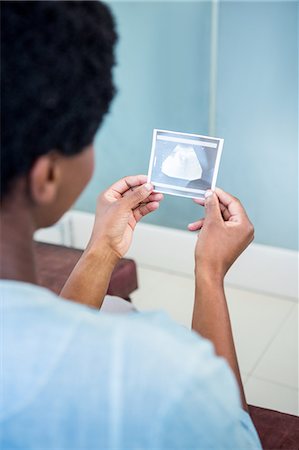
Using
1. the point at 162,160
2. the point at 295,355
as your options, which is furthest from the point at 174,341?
the point at 295,355

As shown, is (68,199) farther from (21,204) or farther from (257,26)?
(257,26)

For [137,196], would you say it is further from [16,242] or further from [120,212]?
[16,242]

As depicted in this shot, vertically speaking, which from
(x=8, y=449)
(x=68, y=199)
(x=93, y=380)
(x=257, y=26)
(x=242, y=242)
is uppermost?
(x=257, y=26)

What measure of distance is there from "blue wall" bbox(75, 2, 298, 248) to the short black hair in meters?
2.15

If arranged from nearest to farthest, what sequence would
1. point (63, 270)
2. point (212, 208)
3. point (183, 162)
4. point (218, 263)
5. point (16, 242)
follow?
1. point (16, 242)
2. point (218, 263)
3. point (212, 208)
4. point (183, 162)
5. point (63, 270)

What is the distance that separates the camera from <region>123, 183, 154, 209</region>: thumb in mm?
1504

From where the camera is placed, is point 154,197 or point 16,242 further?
point 154,197

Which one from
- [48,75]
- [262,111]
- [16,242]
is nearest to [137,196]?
[16,242]

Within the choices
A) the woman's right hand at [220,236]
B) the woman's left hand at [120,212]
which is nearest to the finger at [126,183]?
the woman's left hand at [120,212]

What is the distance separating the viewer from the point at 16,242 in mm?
871

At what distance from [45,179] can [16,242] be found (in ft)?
0.36

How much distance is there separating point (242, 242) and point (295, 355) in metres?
1.47

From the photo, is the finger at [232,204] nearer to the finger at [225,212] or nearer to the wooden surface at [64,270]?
the finger at [225,212]

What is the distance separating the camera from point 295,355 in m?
2.65
